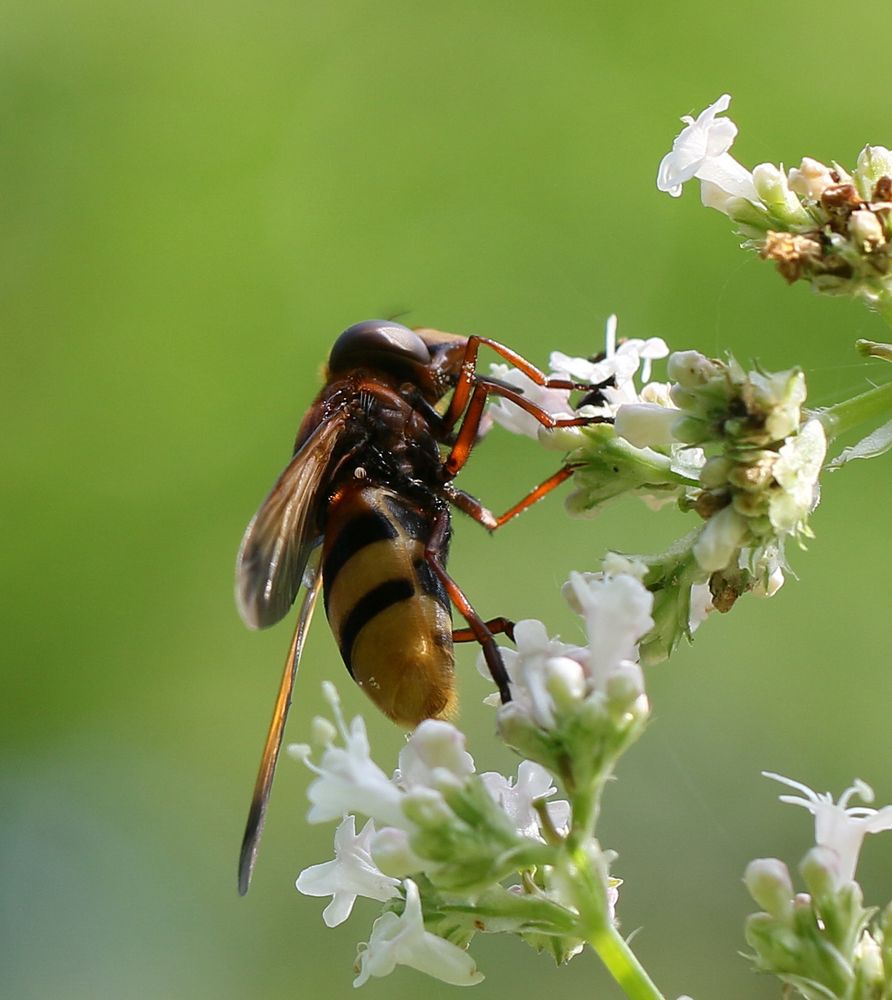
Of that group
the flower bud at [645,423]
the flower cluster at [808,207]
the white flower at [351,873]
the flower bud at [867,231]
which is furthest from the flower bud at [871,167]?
the white flower at [351,873]

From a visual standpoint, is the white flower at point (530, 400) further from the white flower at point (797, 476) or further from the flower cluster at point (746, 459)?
the white flower at point (797, 476)

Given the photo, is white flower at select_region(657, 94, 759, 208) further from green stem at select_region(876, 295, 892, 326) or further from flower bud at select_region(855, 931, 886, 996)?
flower bud at select_region(855, 931, 886, 996)

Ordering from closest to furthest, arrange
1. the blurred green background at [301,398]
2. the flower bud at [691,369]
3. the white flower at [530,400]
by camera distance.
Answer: the flower bud at [691,369], the white flower at [530,400], the blurred green background at [301,398]

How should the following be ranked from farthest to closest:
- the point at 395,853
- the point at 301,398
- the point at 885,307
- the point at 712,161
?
the point at 301,398 < the point at 712,161 < the point at 885,307 < the point at 395,853

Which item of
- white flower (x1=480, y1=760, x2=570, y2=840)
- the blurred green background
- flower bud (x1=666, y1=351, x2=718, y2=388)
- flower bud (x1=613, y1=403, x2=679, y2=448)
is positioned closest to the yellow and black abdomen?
white flower (x1=480, y1=760, x2=570, y2=840)

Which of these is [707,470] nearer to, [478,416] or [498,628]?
[498,628]

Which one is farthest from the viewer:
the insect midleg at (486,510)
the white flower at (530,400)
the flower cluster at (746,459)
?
the white flower at (530,400)

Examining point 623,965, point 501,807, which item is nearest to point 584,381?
point 501,807
